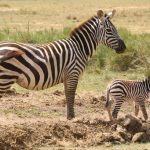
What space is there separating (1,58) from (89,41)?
2734 millimetres

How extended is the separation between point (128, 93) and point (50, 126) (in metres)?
2.75

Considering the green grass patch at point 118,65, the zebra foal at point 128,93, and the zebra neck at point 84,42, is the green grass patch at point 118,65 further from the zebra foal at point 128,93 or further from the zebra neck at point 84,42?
the zebra neck at point 84,42

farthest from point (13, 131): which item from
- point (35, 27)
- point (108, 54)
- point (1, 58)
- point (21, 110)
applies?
point (35, 27)

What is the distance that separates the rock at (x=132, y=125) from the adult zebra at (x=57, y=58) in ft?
4.15

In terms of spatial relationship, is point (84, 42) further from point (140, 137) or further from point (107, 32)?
point (140, 137)

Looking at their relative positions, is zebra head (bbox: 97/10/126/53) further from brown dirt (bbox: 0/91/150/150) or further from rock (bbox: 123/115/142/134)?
rock (bbox: 123/115/142/134)

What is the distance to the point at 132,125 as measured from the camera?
10227mm

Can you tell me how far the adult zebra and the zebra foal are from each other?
0.86 metres

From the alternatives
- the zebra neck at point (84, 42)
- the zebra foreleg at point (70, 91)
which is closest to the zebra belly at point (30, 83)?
the zebra foreleg at point (70, 91)

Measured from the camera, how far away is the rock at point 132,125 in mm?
10203

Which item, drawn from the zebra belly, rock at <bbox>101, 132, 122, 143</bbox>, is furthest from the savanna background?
the zebra belly

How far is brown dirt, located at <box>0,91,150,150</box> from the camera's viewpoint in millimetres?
9371

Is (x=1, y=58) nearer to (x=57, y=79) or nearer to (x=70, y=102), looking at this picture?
(x=57, y=79)

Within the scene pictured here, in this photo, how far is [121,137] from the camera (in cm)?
988
